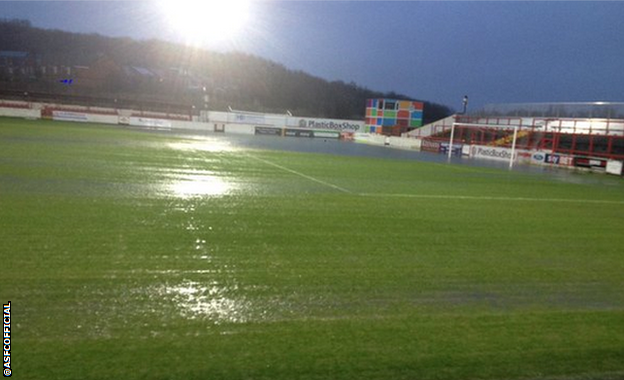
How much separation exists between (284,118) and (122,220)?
53.7 metres

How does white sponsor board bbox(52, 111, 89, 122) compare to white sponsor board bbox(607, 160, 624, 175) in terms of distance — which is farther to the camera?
white sponsor board bbox(52, 111, 89, 122)

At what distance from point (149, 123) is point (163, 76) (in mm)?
29095

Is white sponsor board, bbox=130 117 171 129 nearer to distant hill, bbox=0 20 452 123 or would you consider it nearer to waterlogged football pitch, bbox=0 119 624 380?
distant hill, bbox=0 20 452 123

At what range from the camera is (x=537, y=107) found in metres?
43.0

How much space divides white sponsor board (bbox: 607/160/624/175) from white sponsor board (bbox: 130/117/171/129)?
35.1 metres

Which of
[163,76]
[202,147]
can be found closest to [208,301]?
[202,147]

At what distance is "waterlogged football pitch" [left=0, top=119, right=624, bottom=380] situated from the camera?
3877 millimetres

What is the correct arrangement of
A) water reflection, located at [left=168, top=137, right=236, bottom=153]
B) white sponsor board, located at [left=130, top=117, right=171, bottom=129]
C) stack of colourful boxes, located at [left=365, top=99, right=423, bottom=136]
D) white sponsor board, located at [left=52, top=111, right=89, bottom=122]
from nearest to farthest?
water reflection, located at [left=168, top=137, right=236, bottom=153], white sponsor board, located at [left=52, top=111, right=89, bottom=122], white sponsor board, located at [left=130, top=117, right=171, bottom=129], stack of colourful boxes, located at [left=365, top=99, right=423, bottom=136]

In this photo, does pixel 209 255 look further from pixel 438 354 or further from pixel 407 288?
pixel 438 354

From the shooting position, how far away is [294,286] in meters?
5.55

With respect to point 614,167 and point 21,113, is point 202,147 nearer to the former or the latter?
point 614,167

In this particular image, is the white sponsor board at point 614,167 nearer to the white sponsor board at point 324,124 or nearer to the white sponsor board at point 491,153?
the white sponsor board at point 491,153

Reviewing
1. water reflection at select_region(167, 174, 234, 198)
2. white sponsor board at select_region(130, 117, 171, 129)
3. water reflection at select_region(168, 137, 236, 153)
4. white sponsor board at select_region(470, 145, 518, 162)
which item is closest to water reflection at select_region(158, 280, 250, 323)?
water reflection at select_region(167, 174, 234, 198)

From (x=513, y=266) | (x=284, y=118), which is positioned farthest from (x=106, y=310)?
(x=284, y=118)
